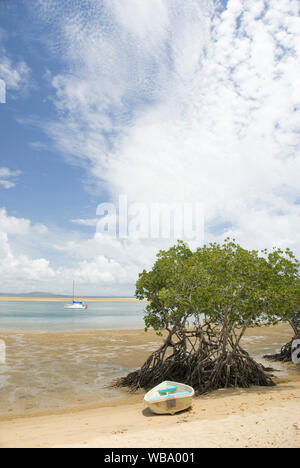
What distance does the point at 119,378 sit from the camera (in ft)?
56.0

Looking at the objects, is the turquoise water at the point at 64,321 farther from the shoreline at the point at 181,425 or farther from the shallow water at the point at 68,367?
the shoreline at the point at 181,425

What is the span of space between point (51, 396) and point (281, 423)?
10.6 meters

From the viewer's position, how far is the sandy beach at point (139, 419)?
265 inches

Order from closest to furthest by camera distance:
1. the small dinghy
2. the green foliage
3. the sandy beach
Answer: the sandy beach
the small dinghy
the green foliage

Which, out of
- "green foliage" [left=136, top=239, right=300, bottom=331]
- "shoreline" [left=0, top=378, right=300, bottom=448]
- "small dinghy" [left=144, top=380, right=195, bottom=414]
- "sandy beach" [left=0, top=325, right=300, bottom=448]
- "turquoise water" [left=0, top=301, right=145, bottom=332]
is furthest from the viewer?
"turquoise water" [left=0, top=301, right=145, bottom=332]

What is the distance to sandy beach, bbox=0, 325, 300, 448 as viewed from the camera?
6.73 metres

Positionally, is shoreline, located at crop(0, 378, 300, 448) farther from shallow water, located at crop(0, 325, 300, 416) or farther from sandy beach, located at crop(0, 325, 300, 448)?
shallow water, located at crop(0, 325, 300, 416)

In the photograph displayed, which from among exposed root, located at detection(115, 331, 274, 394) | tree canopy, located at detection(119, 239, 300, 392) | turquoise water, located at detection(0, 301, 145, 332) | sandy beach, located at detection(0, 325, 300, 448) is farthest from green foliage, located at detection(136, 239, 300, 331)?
turquoise water, located at detection(0, 301, 145, 332)

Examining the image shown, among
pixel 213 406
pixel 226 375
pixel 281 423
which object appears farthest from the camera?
pixel 226 375

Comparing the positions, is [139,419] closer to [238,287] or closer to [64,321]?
[238,287]

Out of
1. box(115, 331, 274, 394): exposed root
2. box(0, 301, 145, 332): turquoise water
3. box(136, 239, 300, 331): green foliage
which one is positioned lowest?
box(0, 301, 145, 332): turquoise water
